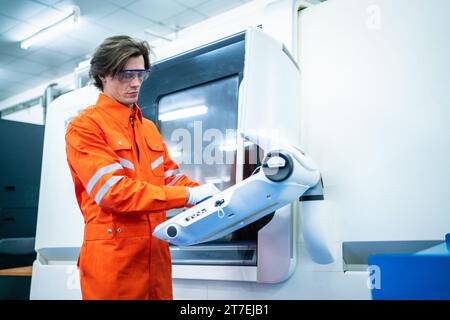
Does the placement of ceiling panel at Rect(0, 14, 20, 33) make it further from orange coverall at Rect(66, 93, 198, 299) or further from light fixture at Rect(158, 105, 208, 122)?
orange coverall at Rect(66, 93, 198, 299)

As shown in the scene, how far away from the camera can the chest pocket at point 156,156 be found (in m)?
1.69

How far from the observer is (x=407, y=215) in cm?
150

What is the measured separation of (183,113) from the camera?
2.45m

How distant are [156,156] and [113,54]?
428 mm

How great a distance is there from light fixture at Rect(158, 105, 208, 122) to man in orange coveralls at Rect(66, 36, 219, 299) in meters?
0.70

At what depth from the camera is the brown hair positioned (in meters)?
1.58

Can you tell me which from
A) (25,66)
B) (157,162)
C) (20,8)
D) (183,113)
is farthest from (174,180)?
(25,66)

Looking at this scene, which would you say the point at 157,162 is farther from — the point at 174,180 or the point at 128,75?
the point at 128,75

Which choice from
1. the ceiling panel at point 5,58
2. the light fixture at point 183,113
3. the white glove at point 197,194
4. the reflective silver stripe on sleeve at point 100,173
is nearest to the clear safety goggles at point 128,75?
the reflective silver stripe on sleeve at point 100,173

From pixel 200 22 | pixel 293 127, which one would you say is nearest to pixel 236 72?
pixel 293 127

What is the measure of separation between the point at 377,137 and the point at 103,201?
1020 mm

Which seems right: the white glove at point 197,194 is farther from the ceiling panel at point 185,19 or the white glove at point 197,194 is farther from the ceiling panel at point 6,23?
the ceiling panel at point 6,23
